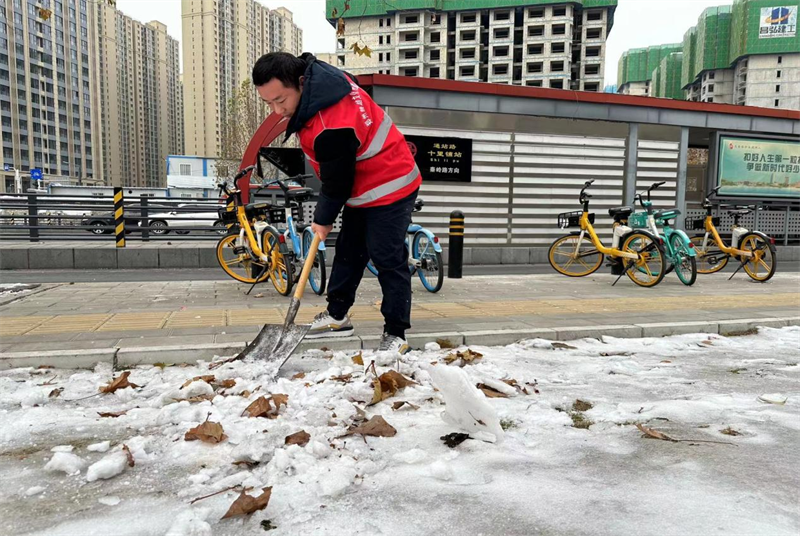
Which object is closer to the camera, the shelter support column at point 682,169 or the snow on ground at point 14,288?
the snow on ground at point 14,288

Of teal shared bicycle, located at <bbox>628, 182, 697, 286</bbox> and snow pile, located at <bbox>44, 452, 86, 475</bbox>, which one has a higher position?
teal shared bicycle, located at <bbox>628, 182, 697, 286</bbox>

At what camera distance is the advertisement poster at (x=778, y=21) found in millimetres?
81688

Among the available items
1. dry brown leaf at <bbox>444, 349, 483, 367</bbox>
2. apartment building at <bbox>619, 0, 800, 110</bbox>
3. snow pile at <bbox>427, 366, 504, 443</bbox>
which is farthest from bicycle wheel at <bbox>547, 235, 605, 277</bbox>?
apartment building at <bbox>619, 0, 800, 110</bbox>

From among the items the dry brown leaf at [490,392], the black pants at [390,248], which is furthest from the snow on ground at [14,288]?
the dry brown leaf at [490,392]

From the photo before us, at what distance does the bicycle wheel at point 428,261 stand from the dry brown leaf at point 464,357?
2848 mm

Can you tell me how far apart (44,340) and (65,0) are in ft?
371

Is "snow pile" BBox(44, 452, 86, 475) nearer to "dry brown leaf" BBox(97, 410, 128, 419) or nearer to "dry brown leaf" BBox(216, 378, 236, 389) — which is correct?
"dry brown leaf" BBox(97, 410, 128, 419)

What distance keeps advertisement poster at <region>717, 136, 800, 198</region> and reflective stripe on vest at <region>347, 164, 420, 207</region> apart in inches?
531

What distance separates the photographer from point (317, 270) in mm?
6309

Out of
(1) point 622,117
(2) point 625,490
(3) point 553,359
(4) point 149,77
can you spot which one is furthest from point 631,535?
(4) point 149,77

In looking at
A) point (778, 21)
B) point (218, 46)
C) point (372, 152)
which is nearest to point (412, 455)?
point (372, 152)

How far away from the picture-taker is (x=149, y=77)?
120m

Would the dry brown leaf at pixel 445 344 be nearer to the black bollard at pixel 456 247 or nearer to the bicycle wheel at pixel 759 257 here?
the black bollard at pixel 456 247

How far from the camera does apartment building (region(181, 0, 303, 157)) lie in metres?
79.3
